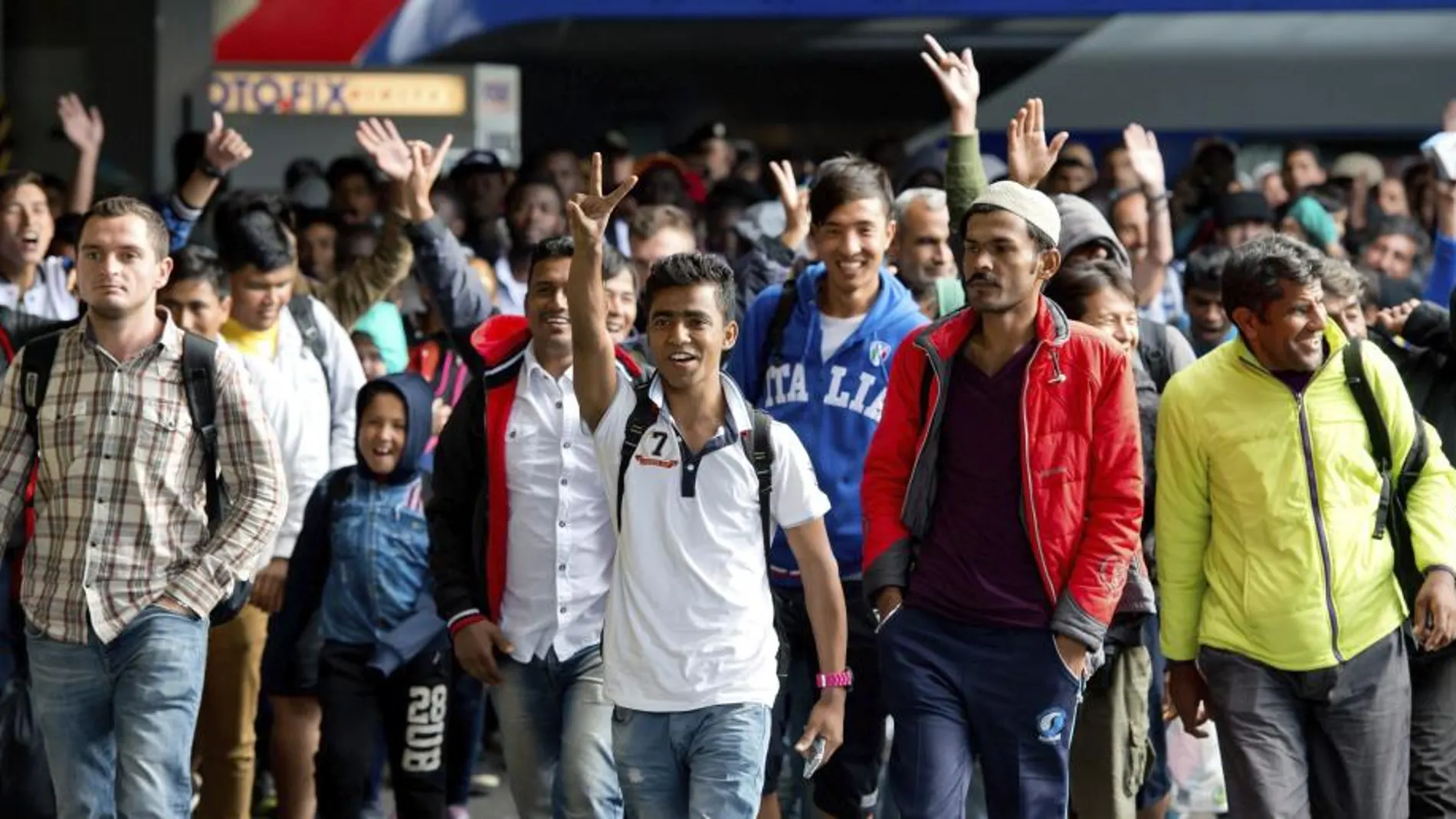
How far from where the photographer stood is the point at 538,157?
12.7m

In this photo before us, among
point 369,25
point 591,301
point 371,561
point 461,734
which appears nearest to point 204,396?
point 371,561

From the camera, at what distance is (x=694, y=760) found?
598 centimetres

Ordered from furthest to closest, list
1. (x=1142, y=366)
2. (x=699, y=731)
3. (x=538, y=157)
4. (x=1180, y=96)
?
(x=1180, y=96)
(x=538, y=157)
(x=1142, y=366)
(x=699, y=731)

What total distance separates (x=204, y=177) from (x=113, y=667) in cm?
253

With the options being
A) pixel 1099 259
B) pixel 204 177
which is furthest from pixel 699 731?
pixel 204 177

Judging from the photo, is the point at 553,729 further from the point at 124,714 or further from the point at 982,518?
the point at 982,518

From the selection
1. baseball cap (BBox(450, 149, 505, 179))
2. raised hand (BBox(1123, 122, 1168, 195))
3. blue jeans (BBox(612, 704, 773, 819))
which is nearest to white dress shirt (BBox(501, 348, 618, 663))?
blue jeans (BBox(612, 704, 773, 819))

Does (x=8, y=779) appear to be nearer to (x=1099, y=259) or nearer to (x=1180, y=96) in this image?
(x=1099, y=259)

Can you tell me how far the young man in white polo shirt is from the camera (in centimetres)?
597

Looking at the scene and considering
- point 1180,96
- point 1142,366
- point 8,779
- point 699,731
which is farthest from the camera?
point 1180,96

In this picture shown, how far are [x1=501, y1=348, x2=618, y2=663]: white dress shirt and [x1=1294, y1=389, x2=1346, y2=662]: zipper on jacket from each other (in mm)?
1809

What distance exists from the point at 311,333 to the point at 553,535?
82.7 inches

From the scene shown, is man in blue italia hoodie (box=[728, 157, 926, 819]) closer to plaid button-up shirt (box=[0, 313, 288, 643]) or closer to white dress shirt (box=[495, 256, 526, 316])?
plaid button-up shirt (box=[0, 313, 288, 643])

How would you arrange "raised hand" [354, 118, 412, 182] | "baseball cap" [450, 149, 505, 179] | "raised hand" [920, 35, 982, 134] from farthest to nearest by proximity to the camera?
"baseball cap" [450, 149, 505, 179] → "raised hand" [354, 118, 412, 182] → "raised hand" [920, 35, 982, 134]
